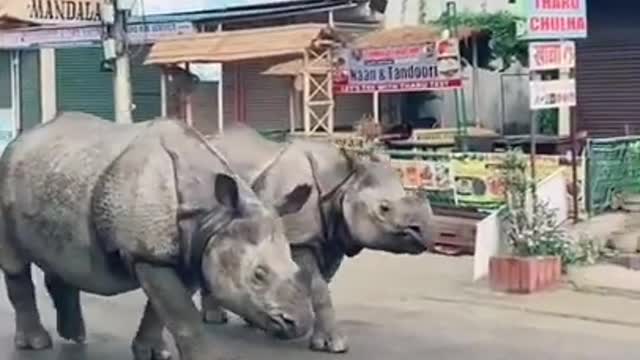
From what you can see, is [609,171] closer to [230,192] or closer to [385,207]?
[385,207]

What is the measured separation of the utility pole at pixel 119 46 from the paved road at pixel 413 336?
40.8ft

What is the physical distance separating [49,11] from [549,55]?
1778 centimetres

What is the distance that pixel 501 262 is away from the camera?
14.1m

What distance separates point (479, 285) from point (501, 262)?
1.84ft

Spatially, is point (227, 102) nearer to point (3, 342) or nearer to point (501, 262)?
point (501, 262)

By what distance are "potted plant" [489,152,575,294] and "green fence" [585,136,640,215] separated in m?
2.62

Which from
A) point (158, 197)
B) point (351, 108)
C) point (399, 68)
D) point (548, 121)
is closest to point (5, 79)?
point (351, 108)

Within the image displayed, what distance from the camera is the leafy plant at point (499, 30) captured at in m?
22.2

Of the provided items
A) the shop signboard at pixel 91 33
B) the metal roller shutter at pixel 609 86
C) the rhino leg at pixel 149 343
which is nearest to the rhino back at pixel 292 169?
the rhino leg at pixel 149 343

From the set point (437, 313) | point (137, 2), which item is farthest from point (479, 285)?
point (137, 2)

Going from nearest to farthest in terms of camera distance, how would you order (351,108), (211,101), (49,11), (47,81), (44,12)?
(351,108) < (211,101) < (49,11) < (44,12) < (47,81)

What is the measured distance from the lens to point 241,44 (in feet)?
83.8

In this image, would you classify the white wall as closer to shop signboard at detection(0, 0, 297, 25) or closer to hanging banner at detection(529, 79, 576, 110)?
shop signboard at detection(0, 0, 297, 25)

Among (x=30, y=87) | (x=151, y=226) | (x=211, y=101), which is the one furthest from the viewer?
(x=30, y=87)
